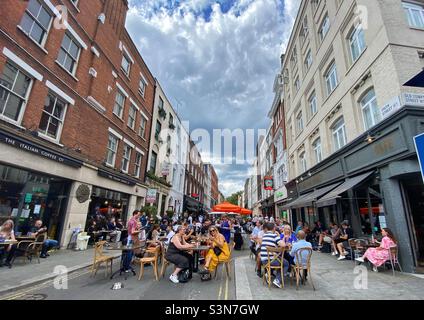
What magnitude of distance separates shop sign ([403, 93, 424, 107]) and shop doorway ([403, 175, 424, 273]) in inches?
97.0

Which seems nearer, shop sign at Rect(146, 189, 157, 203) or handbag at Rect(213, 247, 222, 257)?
handbag at Rect(213, 247, 222, 257)

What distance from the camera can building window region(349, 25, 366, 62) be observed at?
978cm

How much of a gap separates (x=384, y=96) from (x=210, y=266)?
28.7ft

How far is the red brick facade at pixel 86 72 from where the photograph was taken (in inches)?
320

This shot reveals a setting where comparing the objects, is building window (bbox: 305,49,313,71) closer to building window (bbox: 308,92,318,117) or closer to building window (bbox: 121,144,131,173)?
building window (bbox: 308,92,318,117)

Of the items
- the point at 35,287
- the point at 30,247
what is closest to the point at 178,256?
the point at 35,287

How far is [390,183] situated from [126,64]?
17715 mm

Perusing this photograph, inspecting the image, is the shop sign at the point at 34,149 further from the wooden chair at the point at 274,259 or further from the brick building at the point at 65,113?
the wooden chair at the point at 274,259

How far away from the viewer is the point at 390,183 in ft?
24.0

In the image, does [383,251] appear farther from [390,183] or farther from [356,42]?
[356,42]

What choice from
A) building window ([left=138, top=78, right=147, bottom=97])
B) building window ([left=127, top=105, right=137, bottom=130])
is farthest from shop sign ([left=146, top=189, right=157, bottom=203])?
building window ([left=138, top=78, right=147, bottom=97])

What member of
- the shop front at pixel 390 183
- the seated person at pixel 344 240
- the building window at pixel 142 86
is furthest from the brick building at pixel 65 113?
the seated person at pixel 344 240

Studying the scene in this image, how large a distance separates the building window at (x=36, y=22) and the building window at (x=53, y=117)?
2396 mm

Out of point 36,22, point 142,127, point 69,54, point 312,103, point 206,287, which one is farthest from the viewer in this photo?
point 142,127
